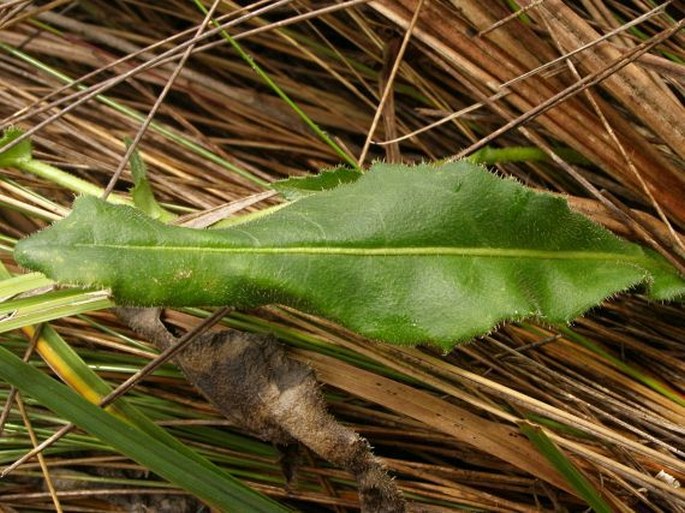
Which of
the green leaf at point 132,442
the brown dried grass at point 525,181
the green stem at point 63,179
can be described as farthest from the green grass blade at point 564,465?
the green stem at point 63,179

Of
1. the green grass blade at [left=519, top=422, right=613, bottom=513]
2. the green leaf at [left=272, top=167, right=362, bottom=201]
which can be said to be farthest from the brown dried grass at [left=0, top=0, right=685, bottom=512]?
the green leaf at [left=272, top=167, right=362, bottom=201]

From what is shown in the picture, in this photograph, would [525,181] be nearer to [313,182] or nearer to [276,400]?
[313,182]

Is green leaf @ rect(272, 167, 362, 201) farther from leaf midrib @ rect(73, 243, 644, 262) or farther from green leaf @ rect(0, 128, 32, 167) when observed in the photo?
green leaf @ rect(0, 128, 32, 167)

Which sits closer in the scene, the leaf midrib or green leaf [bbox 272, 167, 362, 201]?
the leaf midrib

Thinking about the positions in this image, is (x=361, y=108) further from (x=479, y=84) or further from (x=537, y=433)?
(x=537, y=433)

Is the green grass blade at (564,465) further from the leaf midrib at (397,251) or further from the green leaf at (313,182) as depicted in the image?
the green leaf at (313,182)
